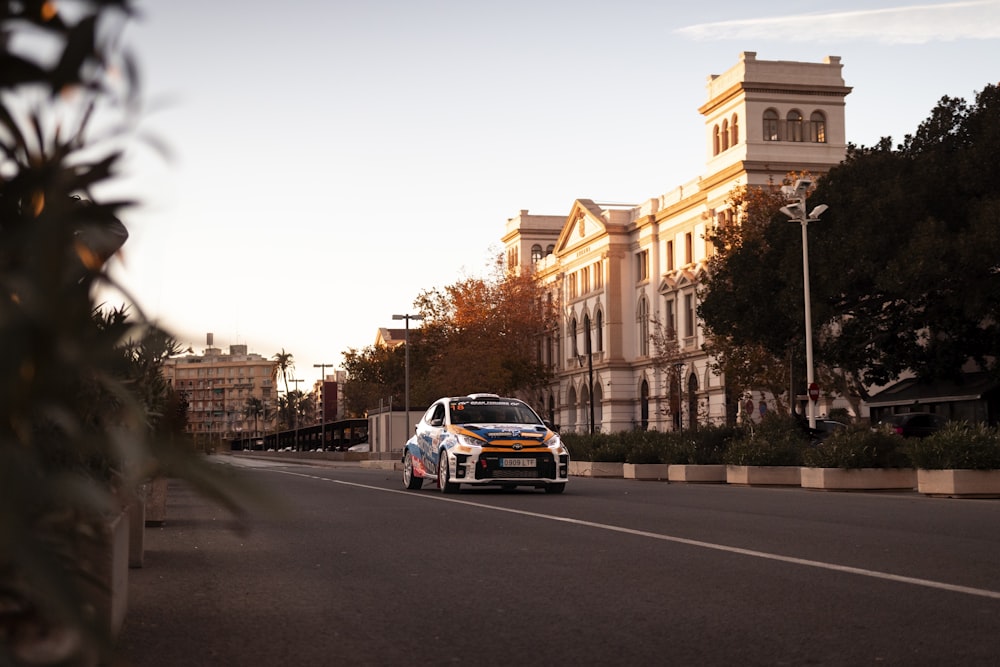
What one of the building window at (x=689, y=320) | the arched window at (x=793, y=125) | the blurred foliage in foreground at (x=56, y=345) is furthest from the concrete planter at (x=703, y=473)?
the arched window at (x=793, y=125)

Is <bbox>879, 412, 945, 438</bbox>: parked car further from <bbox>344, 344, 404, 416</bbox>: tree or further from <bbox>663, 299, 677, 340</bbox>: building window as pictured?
<bbox>344, 344, 404, 416</bbox>: tree

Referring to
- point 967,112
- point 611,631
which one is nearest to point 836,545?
point 611,631

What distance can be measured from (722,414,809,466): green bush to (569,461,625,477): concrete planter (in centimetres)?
766

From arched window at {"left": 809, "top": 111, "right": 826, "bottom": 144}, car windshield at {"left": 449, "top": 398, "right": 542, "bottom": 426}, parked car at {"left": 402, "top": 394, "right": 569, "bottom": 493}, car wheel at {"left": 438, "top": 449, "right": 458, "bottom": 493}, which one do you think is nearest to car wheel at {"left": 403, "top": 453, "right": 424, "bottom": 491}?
parked car at {"left": 402, "top": 394, "right": 569, "bottom": 493}

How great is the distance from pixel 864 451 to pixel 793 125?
5525cm

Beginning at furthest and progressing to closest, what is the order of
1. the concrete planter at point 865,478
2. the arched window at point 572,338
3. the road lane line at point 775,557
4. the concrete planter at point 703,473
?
the arched window at point 572,338
the concrete planter at point 703,473
the concrete planter at point 865,478
the road lane line at point 775,557

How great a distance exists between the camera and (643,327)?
297 feet

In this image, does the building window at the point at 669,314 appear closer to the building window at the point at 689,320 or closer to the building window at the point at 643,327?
the building window at the point at 689,320

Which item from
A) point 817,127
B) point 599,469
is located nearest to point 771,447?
point 599,469

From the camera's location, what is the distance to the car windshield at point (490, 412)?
2297cm

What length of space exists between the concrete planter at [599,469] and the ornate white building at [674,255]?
27.2 m

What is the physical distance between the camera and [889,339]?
43750 millimetres

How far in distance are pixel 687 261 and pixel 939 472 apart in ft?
199

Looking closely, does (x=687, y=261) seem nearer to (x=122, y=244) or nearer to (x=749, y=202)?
(x=749, y=202)
